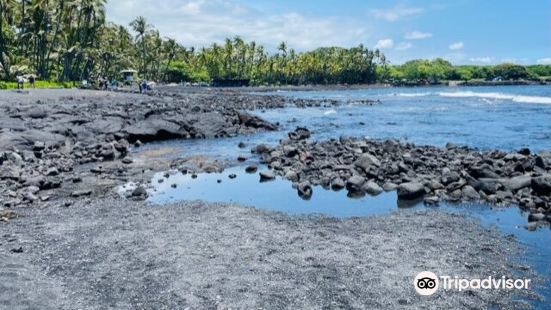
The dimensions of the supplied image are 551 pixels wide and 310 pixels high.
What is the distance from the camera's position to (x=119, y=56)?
103 metres

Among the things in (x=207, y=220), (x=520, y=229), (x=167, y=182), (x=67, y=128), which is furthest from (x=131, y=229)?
(x=67, y=128)

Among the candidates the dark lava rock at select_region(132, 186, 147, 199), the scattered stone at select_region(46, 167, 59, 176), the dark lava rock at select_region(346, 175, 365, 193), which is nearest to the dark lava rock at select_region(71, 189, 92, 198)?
the dark lava rock at select_region(132, 186, 147, 199)

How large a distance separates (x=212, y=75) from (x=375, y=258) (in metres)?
140

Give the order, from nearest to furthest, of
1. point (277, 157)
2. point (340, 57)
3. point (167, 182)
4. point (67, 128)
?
point (167, 182)
point (277, 157)
point (67, 128)
point (340, 57)

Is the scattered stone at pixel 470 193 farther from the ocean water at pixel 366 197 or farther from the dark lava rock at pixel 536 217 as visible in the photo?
the dark lava rock at pixel 536 217

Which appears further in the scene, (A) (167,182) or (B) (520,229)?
(A) (167,182)

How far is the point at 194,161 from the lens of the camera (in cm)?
2431

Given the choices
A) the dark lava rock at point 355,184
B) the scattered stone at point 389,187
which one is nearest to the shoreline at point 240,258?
the scattered stone at point 389,187

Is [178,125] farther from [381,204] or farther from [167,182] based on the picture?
[381,204]

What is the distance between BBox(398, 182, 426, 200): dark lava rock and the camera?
16344 mm

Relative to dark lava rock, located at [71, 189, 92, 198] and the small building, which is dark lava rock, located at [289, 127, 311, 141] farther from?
the small building

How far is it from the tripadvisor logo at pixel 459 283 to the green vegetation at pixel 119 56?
63582 mm

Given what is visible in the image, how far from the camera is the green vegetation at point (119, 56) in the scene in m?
74.8

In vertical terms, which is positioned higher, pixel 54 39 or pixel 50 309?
pixel 54 39
